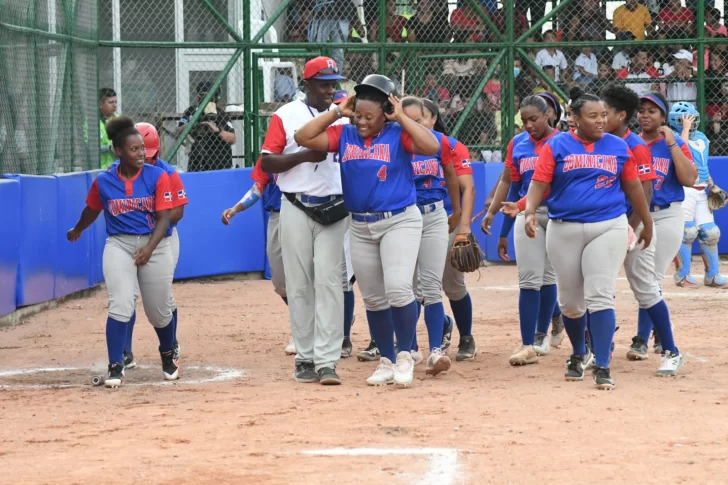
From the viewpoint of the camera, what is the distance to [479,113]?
15477mm

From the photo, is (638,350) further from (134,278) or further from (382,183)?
(134,278)

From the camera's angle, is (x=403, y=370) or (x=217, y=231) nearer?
(x=403, y=370)

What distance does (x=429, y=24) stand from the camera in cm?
1533

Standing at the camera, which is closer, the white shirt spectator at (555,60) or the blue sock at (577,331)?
the blue sock at (577,331)

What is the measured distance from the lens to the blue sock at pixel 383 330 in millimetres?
7578

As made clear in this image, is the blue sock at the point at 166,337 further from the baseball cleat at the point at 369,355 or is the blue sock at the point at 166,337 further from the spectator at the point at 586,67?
the spectator at the point at 586,67

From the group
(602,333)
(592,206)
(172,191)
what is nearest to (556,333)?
(602,333)

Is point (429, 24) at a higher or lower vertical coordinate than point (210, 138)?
higher

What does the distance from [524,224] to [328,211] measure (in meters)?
1.60

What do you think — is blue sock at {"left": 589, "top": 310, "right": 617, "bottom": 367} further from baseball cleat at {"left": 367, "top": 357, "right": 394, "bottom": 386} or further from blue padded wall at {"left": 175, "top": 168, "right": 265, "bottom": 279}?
blue padded wall at {"left": 175, "top": 168, "right": 265, "bottom": 279}

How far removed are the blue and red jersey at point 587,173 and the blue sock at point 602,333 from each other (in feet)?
1.96

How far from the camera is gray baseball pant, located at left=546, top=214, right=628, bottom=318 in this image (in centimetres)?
718

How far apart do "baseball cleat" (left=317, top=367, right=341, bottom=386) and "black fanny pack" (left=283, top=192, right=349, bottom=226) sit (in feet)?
3.07

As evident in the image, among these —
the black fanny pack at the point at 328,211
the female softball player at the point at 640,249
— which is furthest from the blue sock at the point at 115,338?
the female softball player at the point at 640,249
